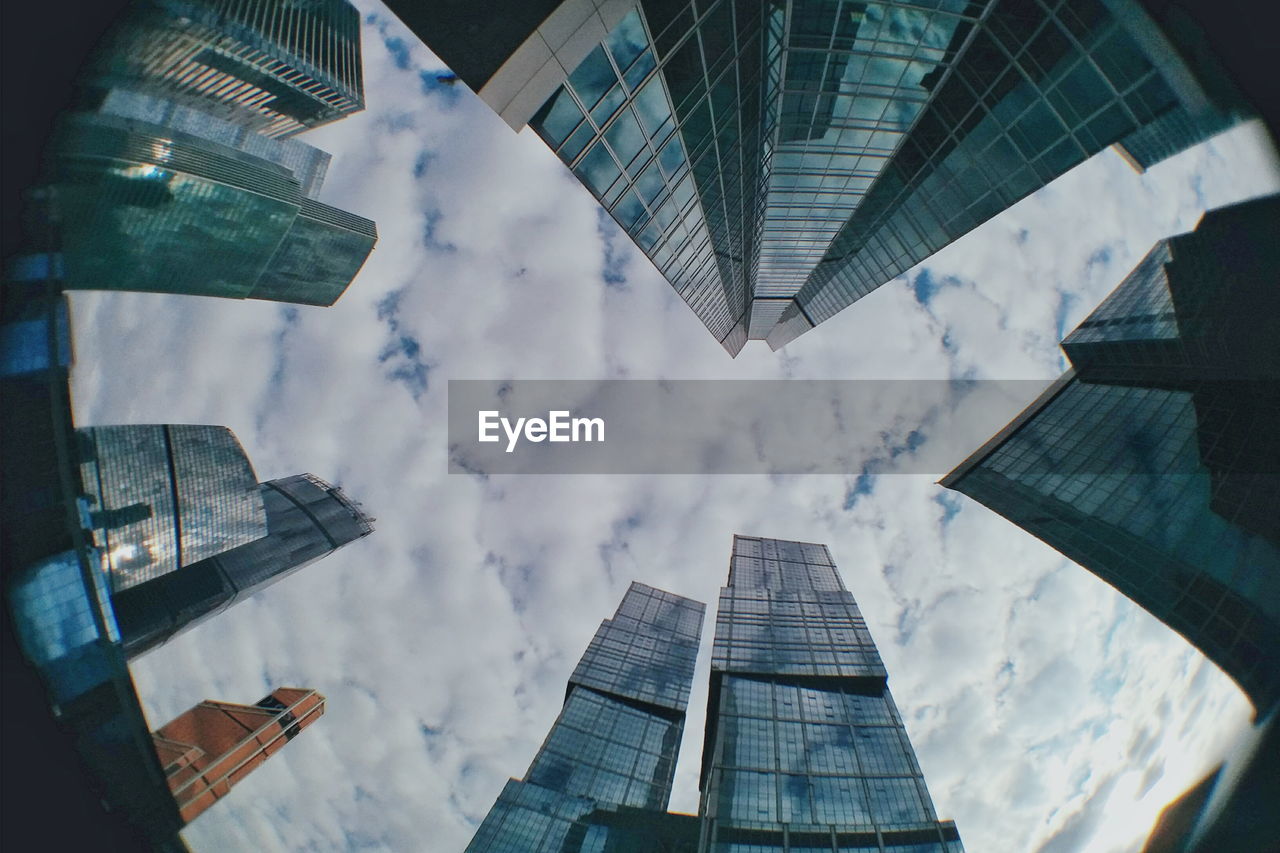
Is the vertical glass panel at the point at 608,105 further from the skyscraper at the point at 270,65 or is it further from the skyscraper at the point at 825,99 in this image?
the skyscraper at the point at 270,65

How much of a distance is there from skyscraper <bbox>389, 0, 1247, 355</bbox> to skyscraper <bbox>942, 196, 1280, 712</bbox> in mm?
6272

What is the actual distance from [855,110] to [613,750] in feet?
424

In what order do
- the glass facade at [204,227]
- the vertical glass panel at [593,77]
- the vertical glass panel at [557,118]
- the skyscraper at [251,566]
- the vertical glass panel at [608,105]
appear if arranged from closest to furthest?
the vertical glass panel at [593,77]
the vertical glass panel at [557,118]
the vertical glass panel at [608,105]
the glass facade at [204,227]
the skyscraper at [251,566]

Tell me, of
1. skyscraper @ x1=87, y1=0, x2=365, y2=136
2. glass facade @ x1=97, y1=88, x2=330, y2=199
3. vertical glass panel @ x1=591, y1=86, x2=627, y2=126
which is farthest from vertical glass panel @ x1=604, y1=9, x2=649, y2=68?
skyscraper @ x1=87, y1=0, x2=365, y2=136

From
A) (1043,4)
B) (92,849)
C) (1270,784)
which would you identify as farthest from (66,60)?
(1043,4)

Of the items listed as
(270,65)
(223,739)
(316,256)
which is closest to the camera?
(270,65)

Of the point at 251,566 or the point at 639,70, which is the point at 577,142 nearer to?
the point at 639,70

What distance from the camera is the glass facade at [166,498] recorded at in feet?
267

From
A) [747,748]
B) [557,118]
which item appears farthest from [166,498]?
[747,748]

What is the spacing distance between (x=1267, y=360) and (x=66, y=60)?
2492 inches

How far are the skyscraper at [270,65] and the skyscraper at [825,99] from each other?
9231 centimetres

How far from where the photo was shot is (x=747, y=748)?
310 ft

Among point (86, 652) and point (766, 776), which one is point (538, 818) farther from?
point (86, 652)

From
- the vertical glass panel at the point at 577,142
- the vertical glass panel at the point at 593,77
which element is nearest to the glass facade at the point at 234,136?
the vertical glass panel at the point at 577,142
